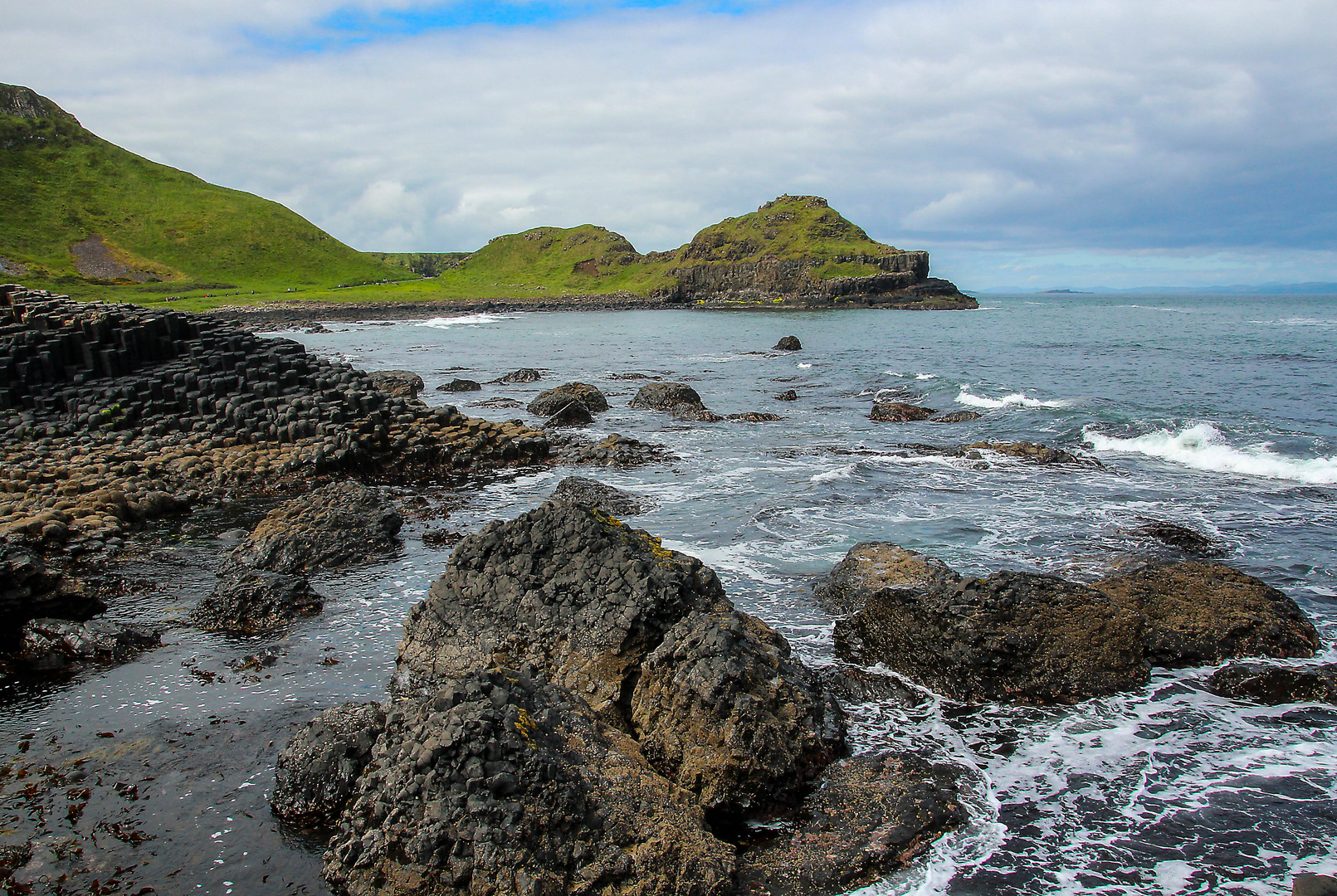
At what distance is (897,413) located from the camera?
28.1 m

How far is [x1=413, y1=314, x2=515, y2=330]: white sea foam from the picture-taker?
291ft

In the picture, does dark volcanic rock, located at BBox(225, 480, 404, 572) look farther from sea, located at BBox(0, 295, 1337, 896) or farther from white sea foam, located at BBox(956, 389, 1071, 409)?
white sea foam, located at BBox(956, 389, 1071, 409)

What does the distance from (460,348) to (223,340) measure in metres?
33.8

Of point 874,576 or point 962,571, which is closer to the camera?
point 874,576

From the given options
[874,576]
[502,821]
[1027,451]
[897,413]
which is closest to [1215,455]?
[1027,451]

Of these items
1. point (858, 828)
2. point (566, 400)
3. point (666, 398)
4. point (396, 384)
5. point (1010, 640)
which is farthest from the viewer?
point (396, 384)

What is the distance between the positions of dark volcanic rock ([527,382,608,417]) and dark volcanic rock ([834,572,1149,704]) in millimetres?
20384

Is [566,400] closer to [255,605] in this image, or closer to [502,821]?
[255,605]

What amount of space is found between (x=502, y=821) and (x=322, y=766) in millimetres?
2323

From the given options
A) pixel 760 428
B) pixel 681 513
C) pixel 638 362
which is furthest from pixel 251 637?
pixel 638 362

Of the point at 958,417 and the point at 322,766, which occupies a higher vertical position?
the point at 958,417

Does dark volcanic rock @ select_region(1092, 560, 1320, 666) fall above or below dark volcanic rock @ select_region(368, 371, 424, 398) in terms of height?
below

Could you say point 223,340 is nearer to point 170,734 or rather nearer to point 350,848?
point 170,734

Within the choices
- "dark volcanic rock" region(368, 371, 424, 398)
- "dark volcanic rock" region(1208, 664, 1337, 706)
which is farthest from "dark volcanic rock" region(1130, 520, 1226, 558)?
"dark volcanic rock" region(368, 371, 424, 398)
